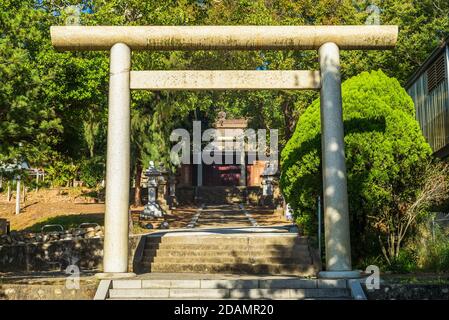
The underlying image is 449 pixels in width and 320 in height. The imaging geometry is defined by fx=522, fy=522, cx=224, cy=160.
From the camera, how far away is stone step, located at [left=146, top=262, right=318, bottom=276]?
486 inches

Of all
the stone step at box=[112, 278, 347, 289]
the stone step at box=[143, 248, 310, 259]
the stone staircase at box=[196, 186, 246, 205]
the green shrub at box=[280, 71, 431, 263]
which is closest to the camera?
the stone step at box=[112, 278, 347, 289]

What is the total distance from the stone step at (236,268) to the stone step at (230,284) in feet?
10.5

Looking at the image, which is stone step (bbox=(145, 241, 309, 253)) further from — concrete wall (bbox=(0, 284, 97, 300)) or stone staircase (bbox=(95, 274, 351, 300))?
concrete wall (bbox=(0, 284, 97, 300))

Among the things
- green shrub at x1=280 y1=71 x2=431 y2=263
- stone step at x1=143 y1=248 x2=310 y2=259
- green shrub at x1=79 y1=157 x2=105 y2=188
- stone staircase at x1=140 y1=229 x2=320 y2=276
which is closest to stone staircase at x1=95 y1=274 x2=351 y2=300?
stone staircase at x1=140 y1=229 x2=320 y2=276

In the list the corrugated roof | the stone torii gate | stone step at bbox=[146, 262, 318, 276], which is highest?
the corrugated roof

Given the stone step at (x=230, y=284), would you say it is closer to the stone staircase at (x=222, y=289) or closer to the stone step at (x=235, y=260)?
the stone staircase at (x=222, y=289)

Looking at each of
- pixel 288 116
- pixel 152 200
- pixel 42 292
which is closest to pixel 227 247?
pixel 42 292

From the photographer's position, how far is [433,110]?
1755cm

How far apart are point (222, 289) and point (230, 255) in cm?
439

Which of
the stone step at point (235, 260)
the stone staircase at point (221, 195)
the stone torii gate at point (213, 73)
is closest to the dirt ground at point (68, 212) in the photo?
the stone step at point (235, 260)

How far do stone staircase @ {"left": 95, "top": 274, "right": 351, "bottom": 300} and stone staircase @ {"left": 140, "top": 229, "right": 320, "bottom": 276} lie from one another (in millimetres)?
3071

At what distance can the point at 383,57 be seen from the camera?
2381 cm

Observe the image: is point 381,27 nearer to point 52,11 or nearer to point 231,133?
point 52,11
